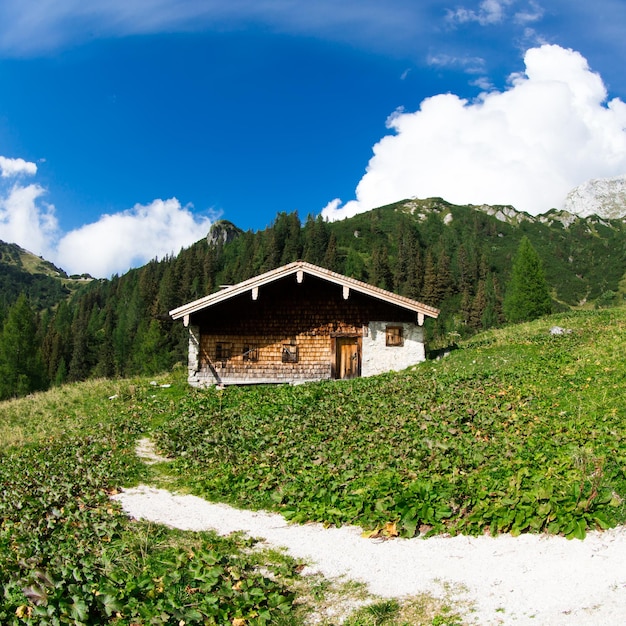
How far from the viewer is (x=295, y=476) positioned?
10.9m

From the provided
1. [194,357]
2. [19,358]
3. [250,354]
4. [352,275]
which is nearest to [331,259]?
[352,275]

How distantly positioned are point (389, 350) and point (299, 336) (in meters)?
4.28

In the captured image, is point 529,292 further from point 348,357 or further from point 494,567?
point 494,567

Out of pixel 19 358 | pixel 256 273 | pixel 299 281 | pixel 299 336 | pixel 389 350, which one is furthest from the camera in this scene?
pixel 256 273

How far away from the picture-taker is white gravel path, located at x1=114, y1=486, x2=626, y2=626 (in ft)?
18.3

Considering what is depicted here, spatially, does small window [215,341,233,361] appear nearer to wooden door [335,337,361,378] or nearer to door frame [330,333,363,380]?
door frame [330,333,363,380]

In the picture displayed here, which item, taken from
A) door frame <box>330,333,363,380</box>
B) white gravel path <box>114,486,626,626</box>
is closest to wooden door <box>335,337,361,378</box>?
door frame <box>330,333,363,380</box>

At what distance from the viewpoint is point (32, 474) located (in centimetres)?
1257

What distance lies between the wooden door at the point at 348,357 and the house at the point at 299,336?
5 centimetres

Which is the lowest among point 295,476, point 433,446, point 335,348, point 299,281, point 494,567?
point 494,567

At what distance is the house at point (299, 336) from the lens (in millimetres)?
24359

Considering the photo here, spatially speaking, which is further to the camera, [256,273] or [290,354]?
[256,273]

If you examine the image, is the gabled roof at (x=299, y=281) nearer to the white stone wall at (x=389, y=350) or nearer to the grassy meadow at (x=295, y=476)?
the white stone wall at (x=389, y=350)

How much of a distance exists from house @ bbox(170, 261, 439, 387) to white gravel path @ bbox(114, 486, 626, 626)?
50.6ft
